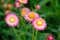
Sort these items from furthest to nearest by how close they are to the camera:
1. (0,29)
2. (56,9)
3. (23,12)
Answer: (56,9), (0,29), (23,12)

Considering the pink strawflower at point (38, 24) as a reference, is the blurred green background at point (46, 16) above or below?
below

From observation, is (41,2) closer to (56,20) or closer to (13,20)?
(56,20)

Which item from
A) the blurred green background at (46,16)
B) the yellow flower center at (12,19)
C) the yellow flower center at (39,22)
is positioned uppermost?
the yellow flower center at (12,19)

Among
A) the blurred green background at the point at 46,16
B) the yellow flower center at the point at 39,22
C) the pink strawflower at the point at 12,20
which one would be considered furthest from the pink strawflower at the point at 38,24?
the blurred green background at the point at 46,16

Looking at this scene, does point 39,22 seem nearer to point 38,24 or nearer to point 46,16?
point 38,24

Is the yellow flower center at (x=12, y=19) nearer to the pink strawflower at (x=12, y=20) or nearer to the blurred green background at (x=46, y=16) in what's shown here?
the pink strawflower at (x=12, y=20)

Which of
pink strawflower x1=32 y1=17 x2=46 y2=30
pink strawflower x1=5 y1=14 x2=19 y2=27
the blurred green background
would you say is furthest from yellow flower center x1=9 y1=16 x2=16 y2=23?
the blurred green background

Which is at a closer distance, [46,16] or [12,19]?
[12,19]

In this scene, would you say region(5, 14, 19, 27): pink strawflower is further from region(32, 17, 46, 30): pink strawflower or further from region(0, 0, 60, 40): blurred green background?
region(0, 0, 60, 40): blurred green background

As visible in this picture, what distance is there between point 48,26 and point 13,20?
478 millimetres

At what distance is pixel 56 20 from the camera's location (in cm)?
159

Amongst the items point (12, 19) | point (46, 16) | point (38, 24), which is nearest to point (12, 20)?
point (12, 19)

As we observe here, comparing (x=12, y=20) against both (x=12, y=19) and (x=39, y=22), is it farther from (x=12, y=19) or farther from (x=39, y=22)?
(x=39, y=22)

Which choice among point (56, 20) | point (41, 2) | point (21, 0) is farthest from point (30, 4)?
point (21, 0)
